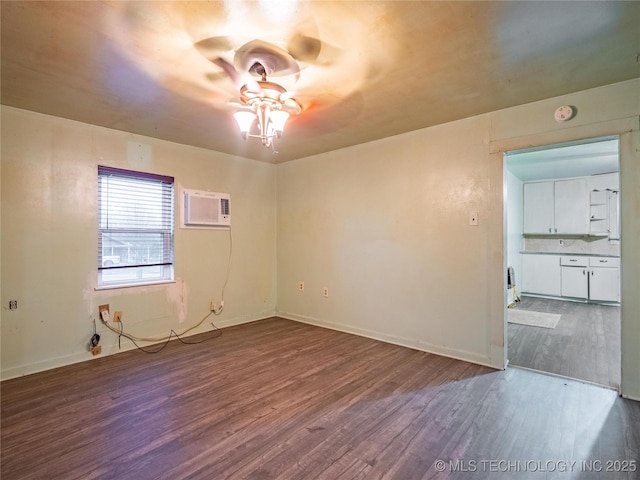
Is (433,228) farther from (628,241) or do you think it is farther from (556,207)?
(556,207)

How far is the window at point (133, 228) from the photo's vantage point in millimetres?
3369

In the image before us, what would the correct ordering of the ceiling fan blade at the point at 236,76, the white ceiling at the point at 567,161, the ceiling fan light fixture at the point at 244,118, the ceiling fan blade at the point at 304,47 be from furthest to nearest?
the white ceiling at the point at 567,161 → the ceiling fan light fixture at the point at 244,118 → the ceiling fan blade at the point at 236,76 → the ceiling fan blade at the point at 304,47

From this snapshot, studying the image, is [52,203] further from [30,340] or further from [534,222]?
[534,222]

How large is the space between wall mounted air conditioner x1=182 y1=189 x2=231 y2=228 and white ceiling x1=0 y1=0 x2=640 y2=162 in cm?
112

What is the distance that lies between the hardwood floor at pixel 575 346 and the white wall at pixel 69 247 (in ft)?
12.1

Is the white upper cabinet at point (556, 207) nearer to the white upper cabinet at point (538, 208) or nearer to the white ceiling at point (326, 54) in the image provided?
the white upper cabinet at point (538, 208)

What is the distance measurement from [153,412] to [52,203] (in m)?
2.21

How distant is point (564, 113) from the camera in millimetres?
2596

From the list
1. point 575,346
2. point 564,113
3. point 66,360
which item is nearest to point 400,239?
point 564,113

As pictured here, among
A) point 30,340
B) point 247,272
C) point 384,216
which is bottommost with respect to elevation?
point 30,340

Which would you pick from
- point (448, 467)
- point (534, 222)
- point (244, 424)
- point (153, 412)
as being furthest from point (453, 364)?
point (534, 222)

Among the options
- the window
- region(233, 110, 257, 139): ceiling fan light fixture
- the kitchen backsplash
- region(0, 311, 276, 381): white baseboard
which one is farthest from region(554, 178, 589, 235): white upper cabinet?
the window

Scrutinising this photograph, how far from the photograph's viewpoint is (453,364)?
3037mm

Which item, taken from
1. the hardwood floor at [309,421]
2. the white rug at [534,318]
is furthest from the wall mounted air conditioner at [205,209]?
the white rug at [534,318]
